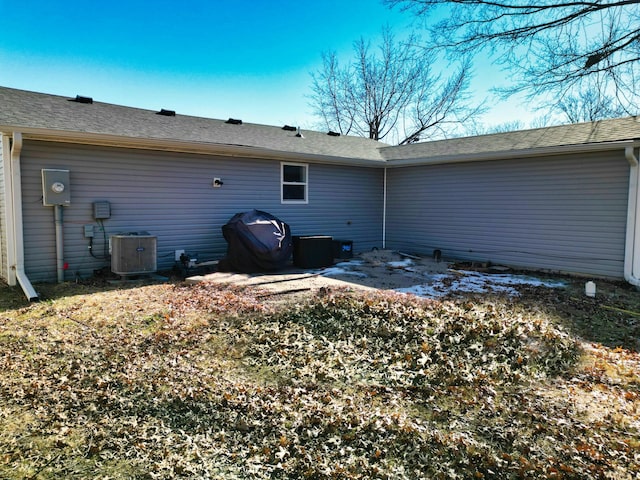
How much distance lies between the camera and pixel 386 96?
23.0 metres

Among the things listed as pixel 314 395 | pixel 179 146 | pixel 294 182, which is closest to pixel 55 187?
pixel 179 146

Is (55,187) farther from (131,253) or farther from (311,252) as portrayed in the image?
(311,252)

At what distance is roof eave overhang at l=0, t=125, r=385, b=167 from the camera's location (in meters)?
6.69

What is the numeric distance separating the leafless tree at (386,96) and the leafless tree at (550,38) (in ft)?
45.9

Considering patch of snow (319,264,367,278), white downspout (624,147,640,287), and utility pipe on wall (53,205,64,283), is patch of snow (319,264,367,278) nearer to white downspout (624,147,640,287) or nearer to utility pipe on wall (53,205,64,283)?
utility pipe on wall (53,205,64,283)

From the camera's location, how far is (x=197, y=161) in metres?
8.68

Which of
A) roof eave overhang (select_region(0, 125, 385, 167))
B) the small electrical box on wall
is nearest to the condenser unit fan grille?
the small electrical box on wall

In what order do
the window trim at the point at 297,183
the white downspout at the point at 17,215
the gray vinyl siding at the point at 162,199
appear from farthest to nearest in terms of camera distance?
the window trim at the point at 297,183 → the gray vinyl siding at the point at 162,199 → the white downspout at the point at 17,215

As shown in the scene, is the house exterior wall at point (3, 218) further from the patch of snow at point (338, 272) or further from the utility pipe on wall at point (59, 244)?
the patch of snow at point (338, 272)

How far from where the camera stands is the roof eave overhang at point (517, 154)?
761 cm

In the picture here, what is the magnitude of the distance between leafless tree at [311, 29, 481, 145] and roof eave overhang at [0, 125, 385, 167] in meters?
13.3

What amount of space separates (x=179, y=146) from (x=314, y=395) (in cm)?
627

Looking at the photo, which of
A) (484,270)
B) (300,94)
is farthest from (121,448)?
(300,94)

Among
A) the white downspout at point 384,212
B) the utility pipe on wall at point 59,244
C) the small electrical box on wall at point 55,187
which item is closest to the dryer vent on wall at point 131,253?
the utility pipe on wall at point 59,244
